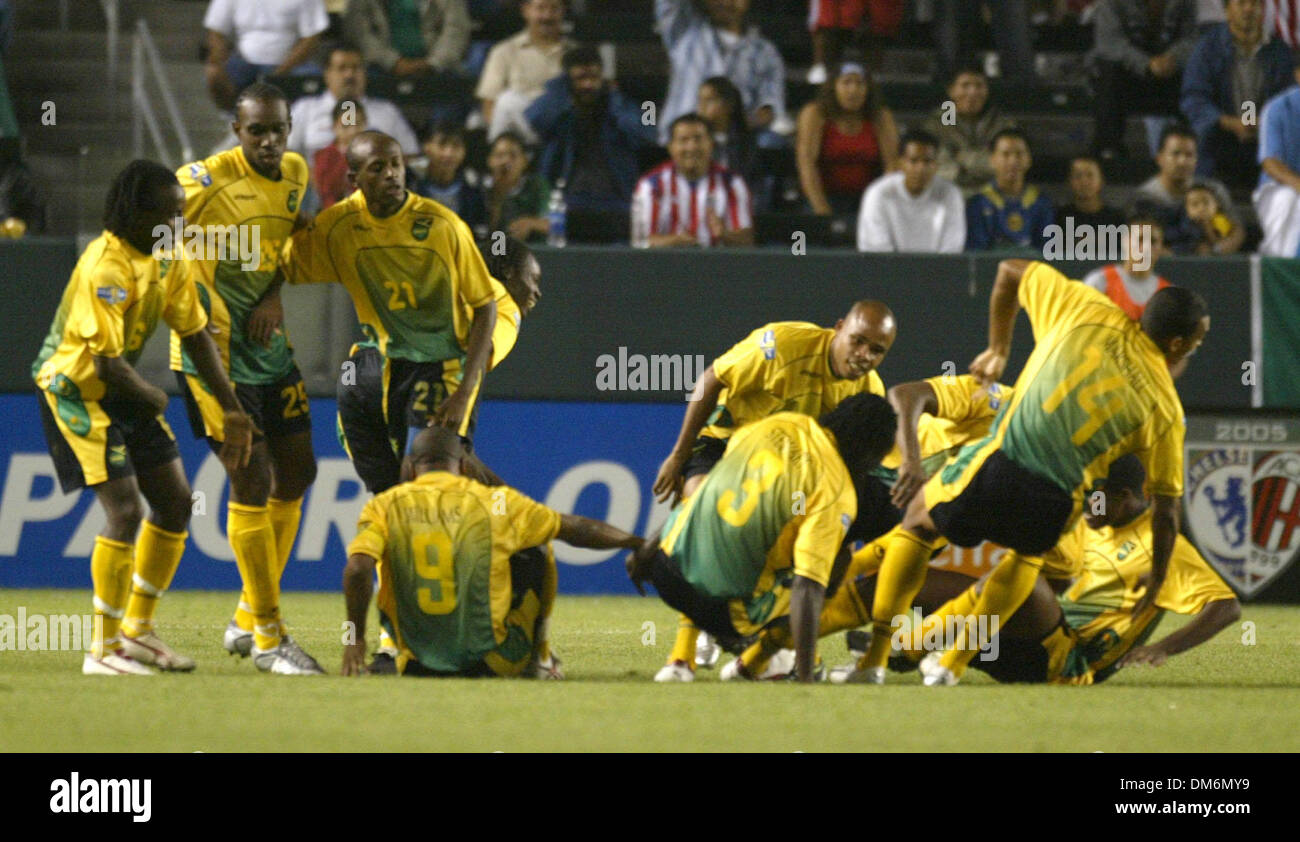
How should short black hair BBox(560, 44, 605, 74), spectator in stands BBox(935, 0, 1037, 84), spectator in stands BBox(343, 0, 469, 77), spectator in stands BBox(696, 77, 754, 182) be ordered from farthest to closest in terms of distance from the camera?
spectator in stands BBox(935, 0, 1037, 84)
spectator in stands BBox(343, 0, 469, 77)
spectator in stands BBox(696, 77, 754, 182)
short black hair BBox(560, 44, 605, 74)

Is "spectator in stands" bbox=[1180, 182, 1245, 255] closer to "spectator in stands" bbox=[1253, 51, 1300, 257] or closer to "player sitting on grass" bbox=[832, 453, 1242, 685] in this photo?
"spectator in stands" bbox=[1253, 51, 1300, 257]

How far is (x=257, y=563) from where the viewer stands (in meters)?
7.64

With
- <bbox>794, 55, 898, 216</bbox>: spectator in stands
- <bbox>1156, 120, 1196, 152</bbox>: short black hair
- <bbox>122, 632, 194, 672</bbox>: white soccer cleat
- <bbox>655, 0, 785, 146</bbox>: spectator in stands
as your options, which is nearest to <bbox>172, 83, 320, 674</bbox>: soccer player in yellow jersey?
<bbox>122, 632, 194, 672</bbox>: white soccer cleat

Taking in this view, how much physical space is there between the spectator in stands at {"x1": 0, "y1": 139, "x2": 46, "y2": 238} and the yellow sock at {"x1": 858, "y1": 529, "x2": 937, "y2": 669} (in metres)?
6.40

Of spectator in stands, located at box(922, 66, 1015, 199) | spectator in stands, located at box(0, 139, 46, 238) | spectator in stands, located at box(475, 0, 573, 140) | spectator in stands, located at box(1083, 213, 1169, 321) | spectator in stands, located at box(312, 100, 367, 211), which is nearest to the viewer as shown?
spectator in stands, located at box(1083, 213, 1169, 321)

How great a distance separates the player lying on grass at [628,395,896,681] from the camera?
22.0ft

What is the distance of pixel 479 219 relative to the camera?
11570 mm

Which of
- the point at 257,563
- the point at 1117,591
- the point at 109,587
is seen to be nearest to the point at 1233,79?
the point at 1117,591

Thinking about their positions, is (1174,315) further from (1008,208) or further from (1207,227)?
(1207,227)

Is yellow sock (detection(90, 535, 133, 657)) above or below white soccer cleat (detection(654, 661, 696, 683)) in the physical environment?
above

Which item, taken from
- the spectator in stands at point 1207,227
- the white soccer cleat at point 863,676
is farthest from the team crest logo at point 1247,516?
the white soccer cleat at point 863,676

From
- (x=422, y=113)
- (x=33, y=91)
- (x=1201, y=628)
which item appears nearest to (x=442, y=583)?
(x=1201, y=628)

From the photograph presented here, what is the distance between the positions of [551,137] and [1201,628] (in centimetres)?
591

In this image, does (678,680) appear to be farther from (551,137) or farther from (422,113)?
(422,113)
